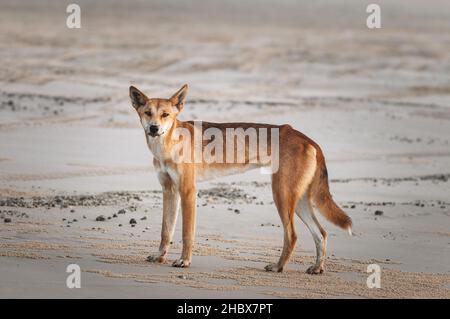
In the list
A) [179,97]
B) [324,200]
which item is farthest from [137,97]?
[324,200]

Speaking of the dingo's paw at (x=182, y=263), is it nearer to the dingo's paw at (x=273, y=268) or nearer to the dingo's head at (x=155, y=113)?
the dingo's paw at (x=273, y=268)

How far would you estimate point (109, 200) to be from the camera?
1202 centimetres

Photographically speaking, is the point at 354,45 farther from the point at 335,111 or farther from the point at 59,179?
the point at 59,179

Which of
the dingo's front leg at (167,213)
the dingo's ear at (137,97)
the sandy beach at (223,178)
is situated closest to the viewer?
the sandy beach at (223,178)

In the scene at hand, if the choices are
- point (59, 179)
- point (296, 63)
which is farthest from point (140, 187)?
point (296, 63)

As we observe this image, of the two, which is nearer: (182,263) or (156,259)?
(182,263)

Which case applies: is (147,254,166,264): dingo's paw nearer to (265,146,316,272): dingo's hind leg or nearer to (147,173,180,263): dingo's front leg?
(147,173,180,263): dingo's front leg

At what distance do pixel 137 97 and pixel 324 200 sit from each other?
1.90 metres

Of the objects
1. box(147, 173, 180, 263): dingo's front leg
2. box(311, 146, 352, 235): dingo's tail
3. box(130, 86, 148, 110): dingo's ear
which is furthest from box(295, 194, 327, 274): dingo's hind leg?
box(130, 86, 148, 110): dingo's ear

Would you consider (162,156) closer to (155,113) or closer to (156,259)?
(155,113)

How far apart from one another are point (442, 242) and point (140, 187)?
14.3 feet

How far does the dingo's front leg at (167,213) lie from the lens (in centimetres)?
920

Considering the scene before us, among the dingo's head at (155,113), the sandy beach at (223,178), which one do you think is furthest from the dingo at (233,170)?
the sandy beach at (223,178)

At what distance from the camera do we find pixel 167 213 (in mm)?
9352
